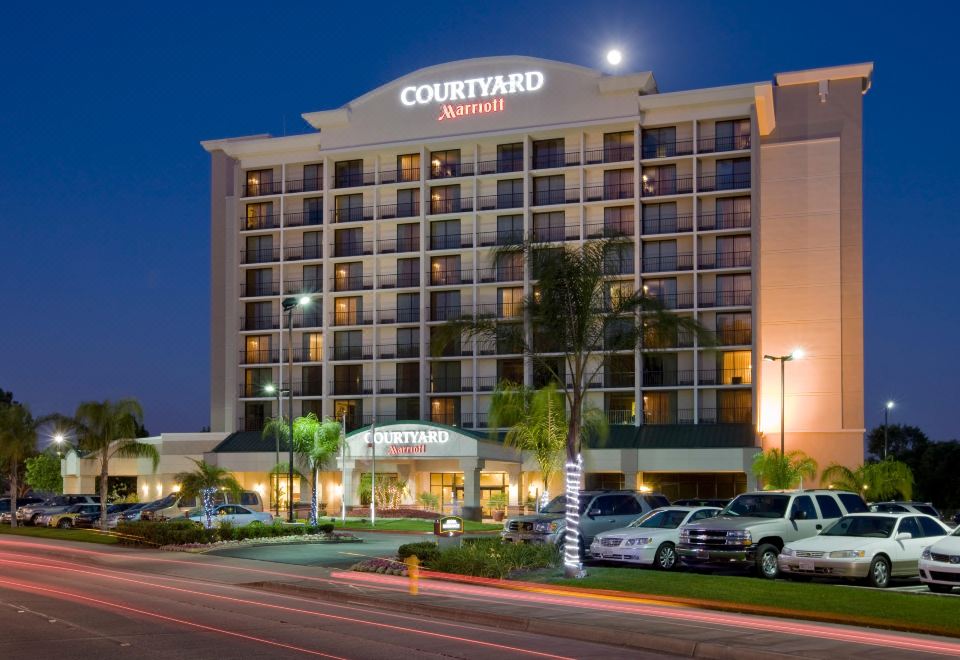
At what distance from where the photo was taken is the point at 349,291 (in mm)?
81375

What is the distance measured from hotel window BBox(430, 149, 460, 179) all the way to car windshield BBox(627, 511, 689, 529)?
177ft

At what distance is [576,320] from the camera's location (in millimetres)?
26281

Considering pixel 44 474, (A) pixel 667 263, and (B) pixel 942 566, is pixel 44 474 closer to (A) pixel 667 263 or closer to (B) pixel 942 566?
(A) pixel 667 263

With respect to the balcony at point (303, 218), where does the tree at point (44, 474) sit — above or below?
below

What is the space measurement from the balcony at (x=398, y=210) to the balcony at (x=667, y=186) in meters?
16.8

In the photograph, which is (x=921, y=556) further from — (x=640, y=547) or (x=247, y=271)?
(x=247, y=271)

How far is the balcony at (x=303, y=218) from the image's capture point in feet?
274

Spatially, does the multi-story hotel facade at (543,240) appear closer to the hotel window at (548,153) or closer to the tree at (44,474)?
the hotel window at (548,153)

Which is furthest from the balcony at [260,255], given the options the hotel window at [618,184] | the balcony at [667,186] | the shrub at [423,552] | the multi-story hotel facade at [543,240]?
the shrub at [423,552]

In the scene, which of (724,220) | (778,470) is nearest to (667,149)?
(724,220)

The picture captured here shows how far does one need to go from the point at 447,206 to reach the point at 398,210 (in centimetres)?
381

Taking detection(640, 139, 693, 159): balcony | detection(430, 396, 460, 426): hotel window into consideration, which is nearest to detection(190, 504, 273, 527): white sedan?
detection(430, 396, 460, 426): hotel window

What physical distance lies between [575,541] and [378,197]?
59.3 metres

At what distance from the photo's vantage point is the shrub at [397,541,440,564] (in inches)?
1033
